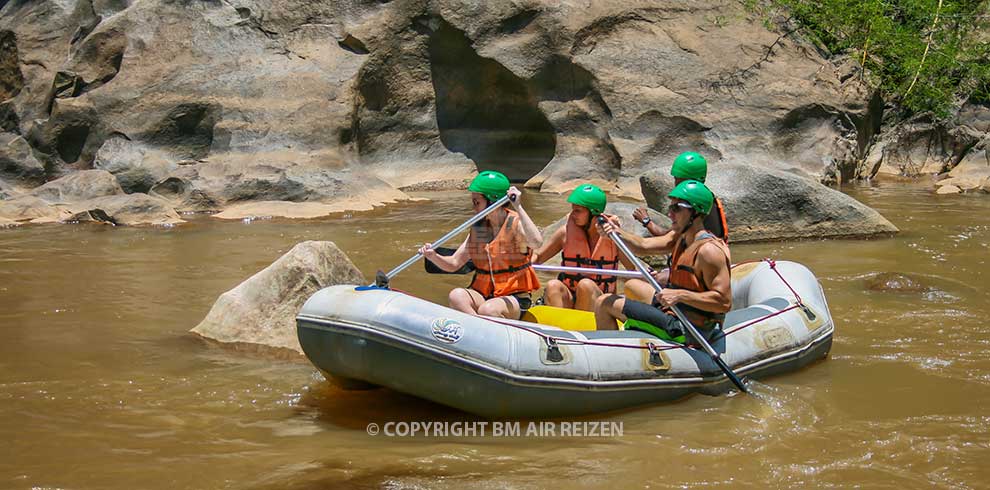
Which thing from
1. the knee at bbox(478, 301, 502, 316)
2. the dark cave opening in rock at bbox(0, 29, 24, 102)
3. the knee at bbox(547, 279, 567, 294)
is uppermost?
the dark cave opening in rock at bbox(0, 29, 24, 102)

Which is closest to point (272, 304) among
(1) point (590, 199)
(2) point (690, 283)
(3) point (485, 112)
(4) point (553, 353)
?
(1) point (590, 199)

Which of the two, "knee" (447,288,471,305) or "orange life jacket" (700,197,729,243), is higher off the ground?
"orange life jacket" (700,197,729,243)

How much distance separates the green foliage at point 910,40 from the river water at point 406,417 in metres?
8.83

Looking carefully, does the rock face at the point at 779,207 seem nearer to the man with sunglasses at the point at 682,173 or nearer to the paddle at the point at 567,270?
the man with sunglasses at the point at 682,173

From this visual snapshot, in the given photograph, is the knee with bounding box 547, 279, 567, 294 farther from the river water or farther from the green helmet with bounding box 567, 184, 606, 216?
the river water

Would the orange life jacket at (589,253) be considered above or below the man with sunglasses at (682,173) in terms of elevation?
below

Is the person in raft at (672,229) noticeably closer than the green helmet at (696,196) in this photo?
No

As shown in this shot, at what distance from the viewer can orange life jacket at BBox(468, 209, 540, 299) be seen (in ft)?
18.7

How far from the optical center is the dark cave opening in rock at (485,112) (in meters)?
15.9

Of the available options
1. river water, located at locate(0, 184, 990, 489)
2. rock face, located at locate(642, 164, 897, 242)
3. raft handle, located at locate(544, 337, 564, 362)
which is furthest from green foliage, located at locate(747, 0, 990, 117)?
raft handle, located at locate(544, 337, 564, 362)

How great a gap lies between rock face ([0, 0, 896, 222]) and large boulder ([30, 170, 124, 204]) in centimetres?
59

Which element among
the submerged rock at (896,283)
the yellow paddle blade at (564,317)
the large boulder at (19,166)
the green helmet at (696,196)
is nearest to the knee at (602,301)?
the yellow paddle blade at (564,317)

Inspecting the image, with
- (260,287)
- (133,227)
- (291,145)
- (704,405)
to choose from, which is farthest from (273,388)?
(291,145)

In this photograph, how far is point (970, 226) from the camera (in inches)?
435
